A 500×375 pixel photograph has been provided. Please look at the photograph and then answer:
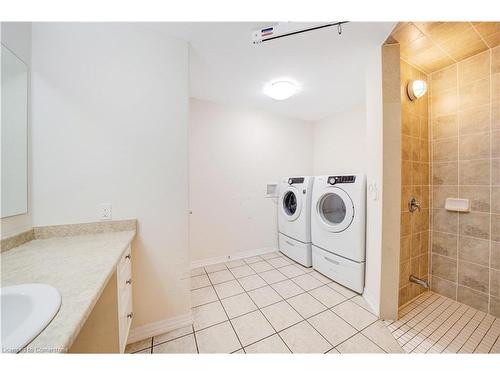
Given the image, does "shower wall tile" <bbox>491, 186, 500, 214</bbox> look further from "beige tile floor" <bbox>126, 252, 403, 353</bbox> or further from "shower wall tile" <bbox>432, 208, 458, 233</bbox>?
"beige tile floor" <bbox>126, 252, 403, 353</bbox>

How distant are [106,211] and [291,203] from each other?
84.8 inches

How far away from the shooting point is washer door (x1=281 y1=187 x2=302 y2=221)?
2.38 metres

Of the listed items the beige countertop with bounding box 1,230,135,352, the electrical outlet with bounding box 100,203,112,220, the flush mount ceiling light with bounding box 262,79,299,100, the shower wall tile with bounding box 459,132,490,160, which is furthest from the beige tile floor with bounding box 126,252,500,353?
the flush mount ceiling light with bounding box 262,79,299,100

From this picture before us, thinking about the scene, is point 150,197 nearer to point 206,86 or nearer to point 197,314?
point 197,314

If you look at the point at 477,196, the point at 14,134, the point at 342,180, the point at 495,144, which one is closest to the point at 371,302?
the point at 342,180

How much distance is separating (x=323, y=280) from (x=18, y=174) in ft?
8.54

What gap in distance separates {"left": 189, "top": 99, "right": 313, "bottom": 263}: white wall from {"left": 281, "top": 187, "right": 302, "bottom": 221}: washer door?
9.2 inches

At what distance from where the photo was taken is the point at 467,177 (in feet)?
5.02

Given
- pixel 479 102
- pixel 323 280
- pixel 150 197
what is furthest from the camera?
pixel 323 280

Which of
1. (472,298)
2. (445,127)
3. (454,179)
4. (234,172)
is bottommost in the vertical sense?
(472,298)

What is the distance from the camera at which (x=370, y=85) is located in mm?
1493

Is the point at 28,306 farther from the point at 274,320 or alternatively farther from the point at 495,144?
the point at 495,144

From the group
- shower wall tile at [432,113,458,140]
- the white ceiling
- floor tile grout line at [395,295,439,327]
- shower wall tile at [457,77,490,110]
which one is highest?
the white ceiling
